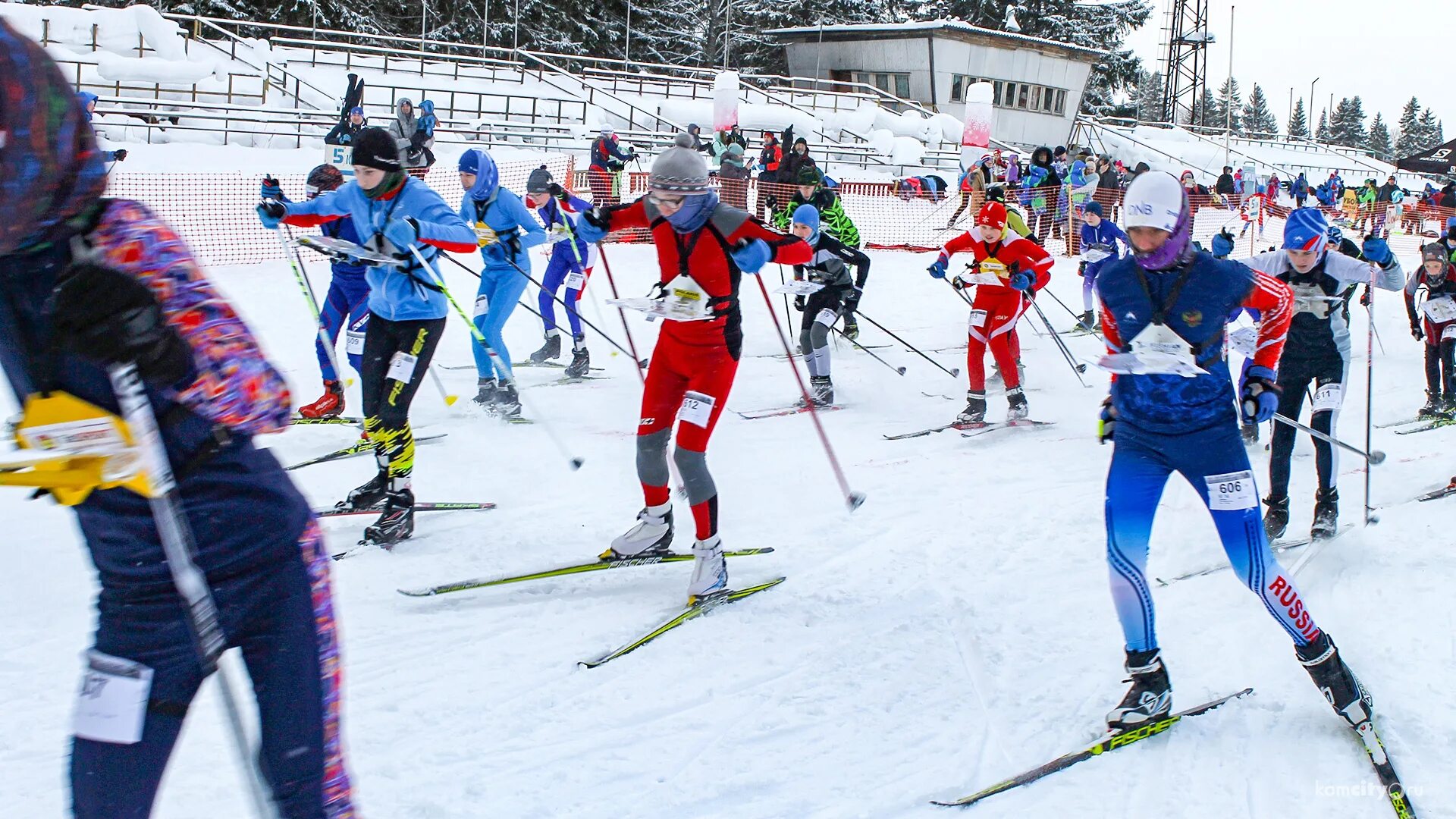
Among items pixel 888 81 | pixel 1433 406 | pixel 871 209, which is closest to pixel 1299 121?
pixel 888 81

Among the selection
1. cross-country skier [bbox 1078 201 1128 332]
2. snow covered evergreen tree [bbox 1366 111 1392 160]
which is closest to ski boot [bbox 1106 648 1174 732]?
cross-country skier [bbox 1078 201 1128 332]

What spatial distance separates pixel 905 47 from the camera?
43375mm

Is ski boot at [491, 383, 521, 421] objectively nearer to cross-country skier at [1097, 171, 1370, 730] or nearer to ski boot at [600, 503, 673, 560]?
ski boot at [600, 503, 673, 560]

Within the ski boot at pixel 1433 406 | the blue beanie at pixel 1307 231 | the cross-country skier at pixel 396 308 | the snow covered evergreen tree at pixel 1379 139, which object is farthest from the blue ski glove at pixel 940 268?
the snow covered evergreen tree at pixel 1379 139

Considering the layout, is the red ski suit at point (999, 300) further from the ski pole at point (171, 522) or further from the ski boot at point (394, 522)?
the ski pole at point (171, 522)

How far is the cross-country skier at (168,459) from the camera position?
179 centimetres

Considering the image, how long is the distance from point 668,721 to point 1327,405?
4.41 metres

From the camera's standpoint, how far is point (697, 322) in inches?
201

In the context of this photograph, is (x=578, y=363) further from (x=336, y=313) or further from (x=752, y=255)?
(x=752, y=255)

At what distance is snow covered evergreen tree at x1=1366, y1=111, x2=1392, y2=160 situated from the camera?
87.2m

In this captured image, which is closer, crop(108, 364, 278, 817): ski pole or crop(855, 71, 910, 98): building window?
crop(108, 364, 278, 817): ski pole

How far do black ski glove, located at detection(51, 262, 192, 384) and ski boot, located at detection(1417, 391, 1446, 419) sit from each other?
34.4ft

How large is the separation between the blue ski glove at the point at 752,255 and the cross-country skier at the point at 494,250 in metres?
4.30

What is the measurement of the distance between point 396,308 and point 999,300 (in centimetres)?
517
